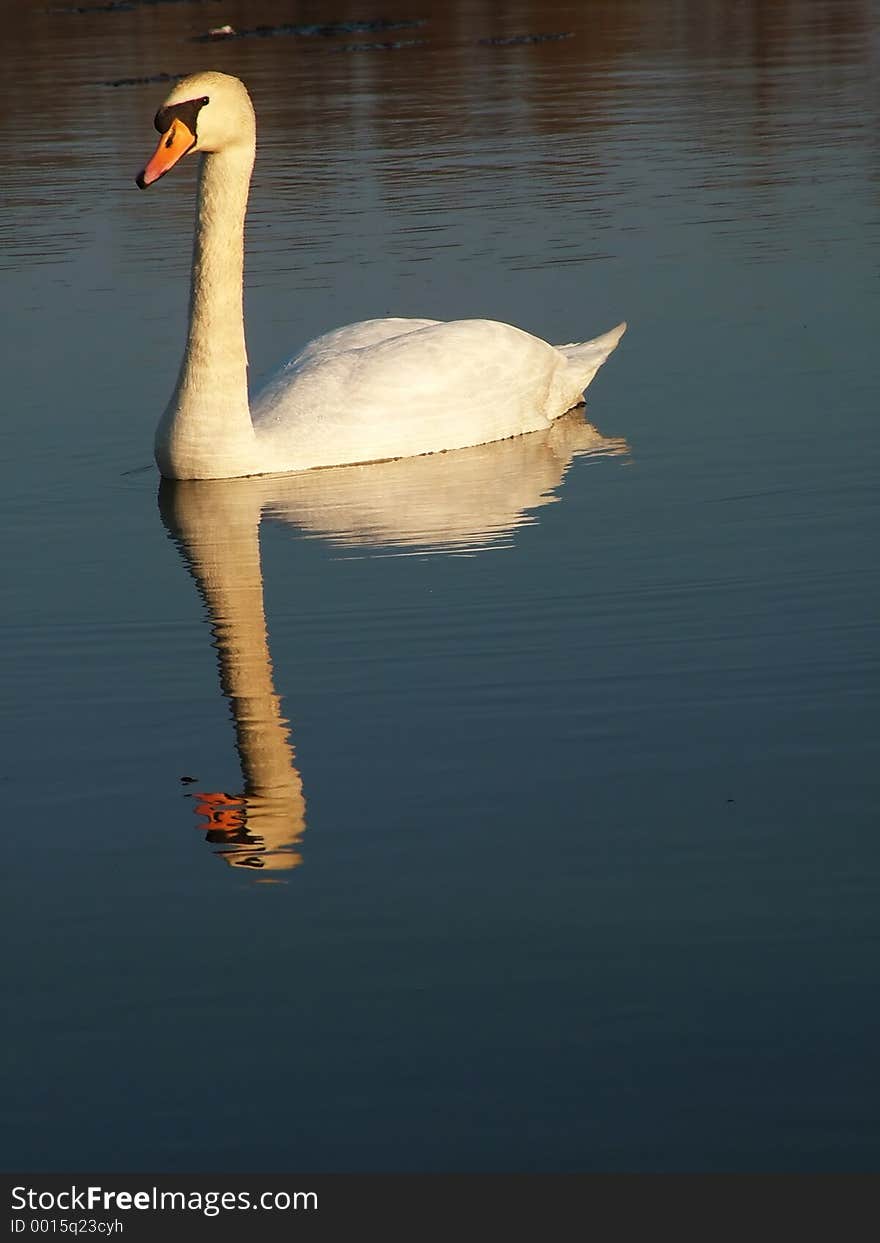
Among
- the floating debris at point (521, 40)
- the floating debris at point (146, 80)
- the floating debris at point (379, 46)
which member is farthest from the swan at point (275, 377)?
the floating debris at point (379, 46)

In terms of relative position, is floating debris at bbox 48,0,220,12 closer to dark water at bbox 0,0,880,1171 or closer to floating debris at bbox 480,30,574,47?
floating debris at bbox 480,30,574,47

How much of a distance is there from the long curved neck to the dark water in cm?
21

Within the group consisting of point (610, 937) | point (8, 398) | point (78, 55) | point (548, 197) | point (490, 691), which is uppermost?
point (78, 55)

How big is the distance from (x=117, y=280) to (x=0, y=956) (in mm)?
12144

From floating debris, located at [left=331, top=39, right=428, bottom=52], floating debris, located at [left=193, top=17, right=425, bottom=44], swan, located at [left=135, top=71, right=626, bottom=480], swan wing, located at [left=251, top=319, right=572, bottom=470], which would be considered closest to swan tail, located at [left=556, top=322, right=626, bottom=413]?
swan wing, located at [left=251, top=319, right=572, bottom=470]

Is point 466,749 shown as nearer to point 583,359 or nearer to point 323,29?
point 583,359

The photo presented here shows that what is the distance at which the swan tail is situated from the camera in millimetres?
12609

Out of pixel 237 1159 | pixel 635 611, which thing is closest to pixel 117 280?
pixel 635 611

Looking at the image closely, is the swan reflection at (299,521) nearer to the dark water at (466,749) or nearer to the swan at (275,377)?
the dark water at (466,749)

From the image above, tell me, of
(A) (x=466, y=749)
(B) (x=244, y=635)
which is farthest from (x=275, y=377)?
(A) (x=466, y=749)

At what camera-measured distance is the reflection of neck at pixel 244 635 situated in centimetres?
648

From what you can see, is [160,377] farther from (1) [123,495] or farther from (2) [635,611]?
(2) [635,611]

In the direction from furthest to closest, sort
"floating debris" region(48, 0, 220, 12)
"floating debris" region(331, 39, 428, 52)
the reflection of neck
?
"floating debris" region(48, 0, 220, 12)
"floating debris" region(331, 39, 428, 52)
the reflection of neck

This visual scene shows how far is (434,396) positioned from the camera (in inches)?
455
